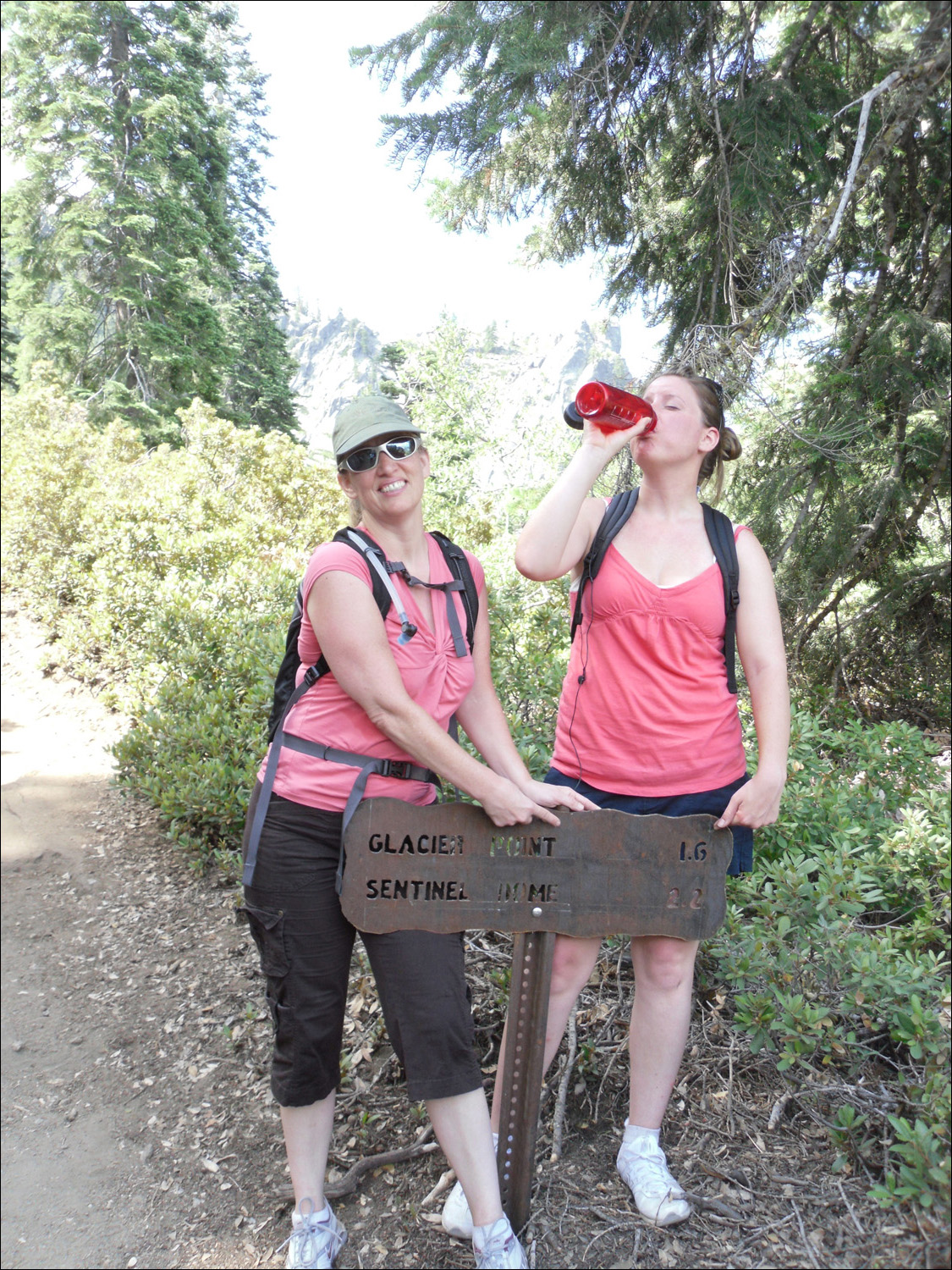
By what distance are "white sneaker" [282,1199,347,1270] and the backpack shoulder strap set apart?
1382mm

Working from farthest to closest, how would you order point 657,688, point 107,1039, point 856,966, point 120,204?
point 120,204 < point 107,1039 < point 856,966 < point 657,688

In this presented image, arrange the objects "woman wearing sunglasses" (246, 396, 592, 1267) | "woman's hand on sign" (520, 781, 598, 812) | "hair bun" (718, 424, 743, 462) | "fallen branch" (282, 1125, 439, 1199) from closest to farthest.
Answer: "woman wearing sunglasses" (246, 396, 592, 1267) → "woman's hand on sign" (520, 781, 598, 812) → "hair bun" (718, 424, 743, 462) → "fallen branch" (282, 1125, 439, 1199)

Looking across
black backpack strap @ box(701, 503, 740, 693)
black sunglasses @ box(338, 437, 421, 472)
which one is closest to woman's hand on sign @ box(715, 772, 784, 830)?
black backpack strap @ box(701, 503, 740, 693)

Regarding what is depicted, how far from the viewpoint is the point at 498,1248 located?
1884 millimetres

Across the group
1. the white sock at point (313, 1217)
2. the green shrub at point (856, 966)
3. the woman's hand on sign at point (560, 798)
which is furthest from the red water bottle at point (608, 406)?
the white sock at point (313, 1217)

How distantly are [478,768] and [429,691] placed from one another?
22cm

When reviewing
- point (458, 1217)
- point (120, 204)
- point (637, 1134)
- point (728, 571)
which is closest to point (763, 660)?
point (728, 571)

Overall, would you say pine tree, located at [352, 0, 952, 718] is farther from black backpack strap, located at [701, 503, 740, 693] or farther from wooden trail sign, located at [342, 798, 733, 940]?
wooden trail sign, located at [342, 798, 733, 940]

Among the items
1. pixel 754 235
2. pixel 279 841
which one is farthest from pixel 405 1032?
pixel 754 235

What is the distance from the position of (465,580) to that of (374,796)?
55 cm

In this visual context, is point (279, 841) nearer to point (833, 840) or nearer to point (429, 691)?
point (429, 691)

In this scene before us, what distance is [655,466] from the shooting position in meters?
2.12

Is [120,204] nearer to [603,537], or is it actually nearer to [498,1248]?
[603,537]

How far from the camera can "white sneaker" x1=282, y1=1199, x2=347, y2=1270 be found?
2.06 meters
